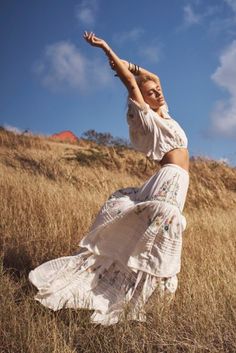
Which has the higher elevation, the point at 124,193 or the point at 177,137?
the point at 177,137

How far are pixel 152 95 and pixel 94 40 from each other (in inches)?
25.3

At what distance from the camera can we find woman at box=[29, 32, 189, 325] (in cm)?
344

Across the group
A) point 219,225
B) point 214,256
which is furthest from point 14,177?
point 214,256

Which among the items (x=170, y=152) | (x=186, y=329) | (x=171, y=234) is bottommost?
(x=186, y=329)

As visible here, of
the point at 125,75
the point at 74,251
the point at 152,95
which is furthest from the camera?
the point at 74,251

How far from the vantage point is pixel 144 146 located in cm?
389

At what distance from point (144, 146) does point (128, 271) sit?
1.00m

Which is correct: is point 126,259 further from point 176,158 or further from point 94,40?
point 94,40

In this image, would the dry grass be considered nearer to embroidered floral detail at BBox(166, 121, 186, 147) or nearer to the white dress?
the white dress

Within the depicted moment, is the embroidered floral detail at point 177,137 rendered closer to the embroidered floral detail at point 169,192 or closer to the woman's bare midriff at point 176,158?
the woman's bare midriff at point 176,158

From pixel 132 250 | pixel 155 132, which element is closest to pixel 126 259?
pixel 132 250

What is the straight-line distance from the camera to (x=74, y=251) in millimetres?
5535

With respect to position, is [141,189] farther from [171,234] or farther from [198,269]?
[198,269]

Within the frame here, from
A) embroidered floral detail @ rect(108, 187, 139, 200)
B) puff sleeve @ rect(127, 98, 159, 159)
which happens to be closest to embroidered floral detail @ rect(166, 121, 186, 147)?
puff sleeve @ rect(127, 98, 159, 159)
